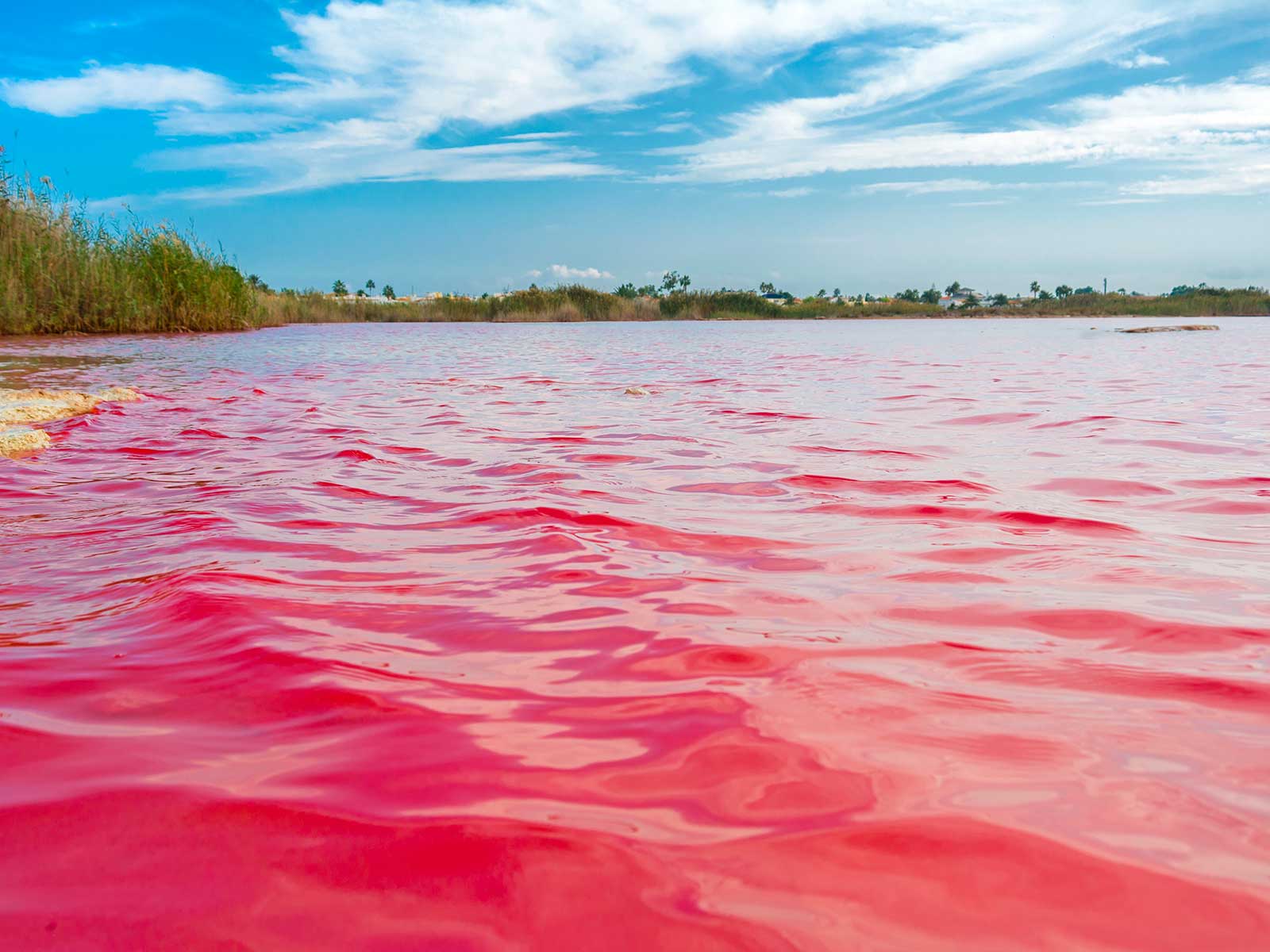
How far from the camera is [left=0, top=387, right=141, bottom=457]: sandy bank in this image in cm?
416

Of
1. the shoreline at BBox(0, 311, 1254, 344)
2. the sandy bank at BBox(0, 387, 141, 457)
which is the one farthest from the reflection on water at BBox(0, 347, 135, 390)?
the shoreline at BBox(0, 311, 1254, 344)

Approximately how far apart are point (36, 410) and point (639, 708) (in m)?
5.21

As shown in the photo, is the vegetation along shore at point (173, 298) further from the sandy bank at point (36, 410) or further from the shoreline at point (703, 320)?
the sandy bank at point (36, 410)

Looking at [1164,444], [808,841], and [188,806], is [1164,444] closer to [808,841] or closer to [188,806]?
[808,841]

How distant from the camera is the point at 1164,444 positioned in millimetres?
4242

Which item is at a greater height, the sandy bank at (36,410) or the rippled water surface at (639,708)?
the sandy bank at (36,410)

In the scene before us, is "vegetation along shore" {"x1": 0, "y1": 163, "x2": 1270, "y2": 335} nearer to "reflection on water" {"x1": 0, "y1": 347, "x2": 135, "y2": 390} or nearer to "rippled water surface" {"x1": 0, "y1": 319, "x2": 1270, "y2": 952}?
"reflection on water" {"x1": 0, "y1": 347, "x2": 135, "y2": 390}

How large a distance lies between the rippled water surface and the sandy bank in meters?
0.65

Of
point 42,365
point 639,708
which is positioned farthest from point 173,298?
point 639,708

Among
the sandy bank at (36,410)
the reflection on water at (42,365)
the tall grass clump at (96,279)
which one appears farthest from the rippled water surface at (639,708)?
the tall grass clump at (96,279)

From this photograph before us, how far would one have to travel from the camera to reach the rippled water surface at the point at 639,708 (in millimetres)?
891

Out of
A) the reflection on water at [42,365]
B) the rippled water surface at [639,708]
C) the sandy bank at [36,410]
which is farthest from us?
the reflection on water at [42,365]

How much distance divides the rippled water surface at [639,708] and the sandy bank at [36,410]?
2.12 ft

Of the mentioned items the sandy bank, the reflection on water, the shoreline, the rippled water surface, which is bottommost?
the rippled water surface
